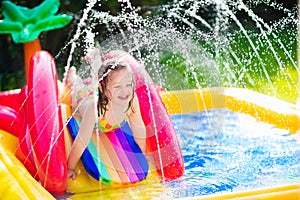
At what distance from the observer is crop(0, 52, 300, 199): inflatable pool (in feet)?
6.68

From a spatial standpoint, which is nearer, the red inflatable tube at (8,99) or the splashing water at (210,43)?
the red inflatable tube at (8,99)

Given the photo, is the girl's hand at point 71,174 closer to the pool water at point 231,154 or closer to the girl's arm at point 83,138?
the girl's arm at point 83,138

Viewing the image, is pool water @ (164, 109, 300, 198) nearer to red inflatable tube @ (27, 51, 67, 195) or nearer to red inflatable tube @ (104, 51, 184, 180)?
red inflatable tube @ (104, 51, 184, 180)

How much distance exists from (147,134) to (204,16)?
371 centimetres

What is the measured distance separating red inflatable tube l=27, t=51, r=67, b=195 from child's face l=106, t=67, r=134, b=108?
22 cm

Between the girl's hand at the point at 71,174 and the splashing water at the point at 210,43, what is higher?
the splashing water at the point at 210,43

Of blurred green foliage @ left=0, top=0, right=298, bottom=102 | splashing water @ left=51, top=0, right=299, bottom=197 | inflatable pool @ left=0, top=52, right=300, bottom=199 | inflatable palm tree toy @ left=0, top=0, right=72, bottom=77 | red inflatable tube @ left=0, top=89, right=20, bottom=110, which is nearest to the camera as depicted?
inflatable pool @ left=0, top=52, right=300, bottom=199

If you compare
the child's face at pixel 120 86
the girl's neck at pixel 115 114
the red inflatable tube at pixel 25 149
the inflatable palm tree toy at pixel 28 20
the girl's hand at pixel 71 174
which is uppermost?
the inflatable palm tree toy at pixel 28 20

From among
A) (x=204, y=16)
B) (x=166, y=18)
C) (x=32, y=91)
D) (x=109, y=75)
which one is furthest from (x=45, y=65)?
(x=204, y=16)

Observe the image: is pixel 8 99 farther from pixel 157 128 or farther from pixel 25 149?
pixel 157 128

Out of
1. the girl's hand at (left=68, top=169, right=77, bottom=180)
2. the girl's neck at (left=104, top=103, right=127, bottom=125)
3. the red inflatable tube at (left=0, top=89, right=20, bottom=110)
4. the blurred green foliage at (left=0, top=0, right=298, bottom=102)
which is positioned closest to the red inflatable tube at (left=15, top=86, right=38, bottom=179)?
the girl's hand at (left=68, top=169, right=77, bottom=180)

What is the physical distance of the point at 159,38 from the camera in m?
3.27

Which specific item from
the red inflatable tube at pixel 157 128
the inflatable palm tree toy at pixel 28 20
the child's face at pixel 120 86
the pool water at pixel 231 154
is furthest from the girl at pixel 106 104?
the inflatable palm tree toy at pixel 28 20

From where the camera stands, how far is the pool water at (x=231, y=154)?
7.39ft
